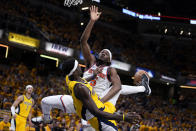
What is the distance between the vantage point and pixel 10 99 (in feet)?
44.3

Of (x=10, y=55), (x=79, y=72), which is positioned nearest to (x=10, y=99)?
(x=10, y=55)

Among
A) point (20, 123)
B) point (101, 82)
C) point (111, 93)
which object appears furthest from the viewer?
point (20, 123)

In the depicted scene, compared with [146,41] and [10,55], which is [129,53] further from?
[10,55]

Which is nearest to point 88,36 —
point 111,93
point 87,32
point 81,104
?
point 87,32

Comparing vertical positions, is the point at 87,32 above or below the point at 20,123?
above

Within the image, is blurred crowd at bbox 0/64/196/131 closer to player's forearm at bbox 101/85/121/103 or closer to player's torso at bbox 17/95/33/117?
player's torso at bbox 17/95/33/117

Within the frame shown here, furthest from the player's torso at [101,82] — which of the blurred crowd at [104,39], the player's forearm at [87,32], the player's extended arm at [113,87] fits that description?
the blurred crowd at [104,39]

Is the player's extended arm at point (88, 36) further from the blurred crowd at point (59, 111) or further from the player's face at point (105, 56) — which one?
the blurred crowd at point (59, 111)

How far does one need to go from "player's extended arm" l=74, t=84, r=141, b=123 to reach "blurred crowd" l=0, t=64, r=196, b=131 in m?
5.97

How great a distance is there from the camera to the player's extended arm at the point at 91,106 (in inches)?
145

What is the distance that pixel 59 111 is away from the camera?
1429cm

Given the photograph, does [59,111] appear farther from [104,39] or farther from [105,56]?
[104,39]

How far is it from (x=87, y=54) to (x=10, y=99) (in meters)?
9.47

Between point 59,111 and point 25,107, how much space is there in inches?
232
